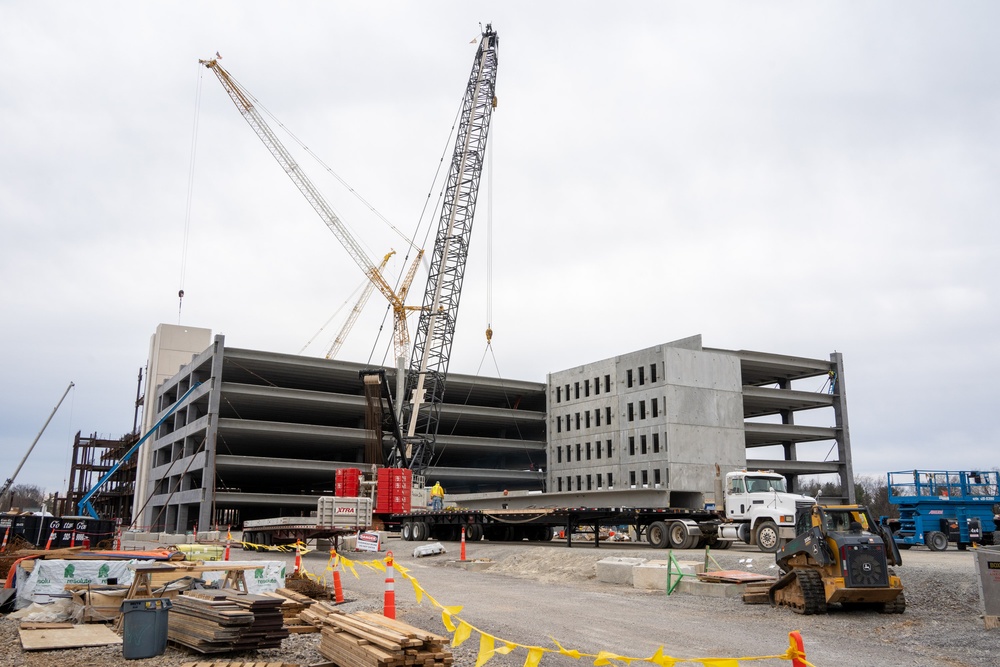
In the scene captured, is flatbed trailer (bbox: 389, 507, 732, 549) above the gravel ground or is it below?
above

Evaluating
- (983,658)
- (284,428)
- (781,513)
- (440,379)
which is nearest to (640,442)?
(440,379)

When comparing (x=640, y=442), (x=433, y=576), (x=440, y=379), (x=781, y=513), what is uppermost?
(x=440, y=379)

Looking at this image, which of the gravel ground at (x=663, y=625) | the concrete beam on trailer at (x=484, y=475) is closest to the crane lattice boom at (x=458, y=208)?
the concrete beam on trailer at (x=484, y=475)

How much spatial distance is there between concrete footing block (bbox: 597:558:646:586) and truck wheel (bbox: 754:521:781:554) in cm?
576

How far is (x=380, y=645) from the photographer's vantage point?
9.40 meters

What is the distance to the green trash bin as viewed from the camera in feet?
37.4

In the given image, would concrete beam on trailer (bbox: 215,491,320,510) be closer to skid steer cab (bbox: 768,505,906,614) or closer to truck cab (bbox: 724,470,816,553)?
truck cab (bbox: 724,470,816,553)

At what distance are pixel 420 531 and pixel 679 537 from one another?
52.6 ft

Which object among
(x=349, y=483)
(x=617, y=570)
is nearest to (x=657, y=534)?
(x=617, y=570)

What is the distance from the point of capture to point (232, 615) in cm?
1122

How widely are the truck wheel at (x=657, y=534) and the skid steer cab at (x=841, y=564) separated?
43.1 ft

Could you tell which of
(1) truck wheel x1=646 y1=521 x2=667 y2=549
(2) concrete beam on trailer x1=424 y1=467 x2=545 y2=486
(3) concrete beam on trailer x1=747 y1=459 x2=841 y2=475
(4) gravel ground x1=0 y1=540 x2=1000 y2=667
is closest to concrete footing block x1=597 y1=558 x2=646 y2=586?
(4) gravel ground x1=0 y1=540 x2=1000 y2=667

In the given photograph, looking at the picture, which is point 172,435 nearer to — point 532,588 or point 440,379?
point 440,379

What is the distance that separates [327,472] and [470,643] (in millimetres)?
60644
